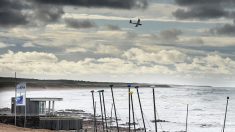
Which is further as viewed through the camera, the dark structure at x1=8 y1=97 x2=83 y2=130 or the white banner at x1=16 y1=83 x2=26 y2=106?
the dark structure at x1=8 y1=97 x2=83 y2=130

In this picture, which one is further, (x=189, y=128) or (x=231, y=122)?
(x=231, y=122)

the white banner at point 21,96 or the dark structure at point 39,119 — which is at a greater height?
the white banner at point 21,96

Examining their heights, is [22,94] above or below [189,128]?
above

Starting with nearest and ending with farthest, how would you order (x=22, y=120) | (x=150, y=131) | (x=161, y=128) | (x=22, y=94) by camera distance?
(x=22, y=94) < (x=22, y=120) < (x=150, y=131) < (x=161, y=128)

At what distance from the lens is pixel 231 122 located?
11050 centimetres

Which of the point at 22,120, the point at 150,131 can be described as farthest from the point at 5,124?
the point at 150,131

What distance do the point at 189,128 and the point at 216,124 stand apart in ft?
48.1

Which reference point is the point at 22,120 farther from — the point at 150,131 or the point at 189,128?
the point at 189,128

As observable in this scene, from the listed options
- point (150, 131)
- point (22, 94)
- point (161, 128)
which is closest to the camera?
point (22, 94)

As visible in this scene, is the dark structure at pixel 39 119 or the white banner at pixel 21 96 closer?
the white banner at pixel 21 96

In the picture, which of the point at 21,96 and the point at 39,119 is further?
the point at 39,119

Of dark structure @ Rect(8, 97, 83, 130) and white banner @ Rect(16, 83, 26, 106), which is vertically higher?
white banner @ Rect(16, 83, 26, 106)

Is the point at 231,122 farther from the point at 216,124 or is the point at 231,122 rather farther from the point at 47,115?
the point at 47,115

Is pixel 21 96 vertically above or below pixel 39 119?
above
